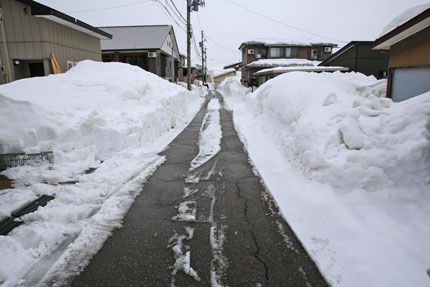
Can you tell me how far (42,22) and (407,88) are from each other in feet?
45.6

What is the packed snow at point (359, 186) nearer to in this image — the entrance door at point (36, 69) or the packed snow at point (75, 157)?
the packed snow at point (75, 157)

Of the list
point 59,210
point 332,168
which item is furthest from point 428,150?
point 59,210

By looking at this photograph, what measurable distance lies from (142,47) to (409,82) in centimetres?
2465

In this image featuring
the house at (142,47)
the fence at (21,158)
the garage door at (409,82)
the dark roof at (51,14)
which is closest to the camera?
the fence at (21,158)

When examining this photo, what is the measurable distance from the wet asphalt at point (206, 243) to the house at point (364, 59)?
2157 centimetres

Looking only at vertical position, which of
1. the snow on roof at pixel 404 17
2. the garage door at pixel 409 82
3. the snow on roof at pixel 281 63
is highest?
the snow on roof at pixel 281 63

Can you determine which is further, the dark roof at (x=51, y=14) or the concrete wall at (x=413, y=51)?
the dark roof at (x=51, y=14)

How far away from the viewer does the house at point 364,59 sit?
22.1m

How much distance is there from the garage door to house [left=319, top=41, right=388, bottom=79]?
51.6 ft

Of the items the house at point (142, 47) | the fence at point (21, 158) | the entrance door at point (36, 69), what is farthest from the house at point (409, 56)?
the house at point (142, 47)

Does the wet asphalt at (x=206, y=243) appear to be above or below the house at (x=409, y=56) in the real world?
below

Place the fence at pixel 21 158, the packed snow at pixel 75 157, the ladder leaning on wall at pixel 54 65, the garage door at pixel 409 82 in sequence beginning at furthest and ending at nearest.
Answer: the ladder leaning on wall at pixel 54 65 → the garage door at pixel 409 82 → the fence at pixel 21 158 → the packed snow at pixel 75 157

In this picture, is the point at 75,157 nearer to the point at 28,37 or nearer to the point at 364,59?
the point at 28,37

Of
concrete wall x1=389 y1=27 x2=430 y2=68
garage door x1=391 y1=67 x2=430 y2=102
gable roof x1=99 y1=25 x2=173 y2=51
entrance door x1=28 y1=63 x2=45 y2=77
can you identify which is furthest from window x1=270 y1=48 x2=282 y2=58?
entrance door x1=28 y1=63 x2=45 y2=77
